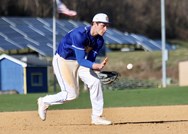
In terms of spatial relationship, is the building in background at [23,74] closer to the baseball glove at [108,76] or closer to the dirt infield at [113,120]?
the dirt infield at [113,120]

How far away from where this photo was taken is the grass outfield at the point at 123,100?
20.8m

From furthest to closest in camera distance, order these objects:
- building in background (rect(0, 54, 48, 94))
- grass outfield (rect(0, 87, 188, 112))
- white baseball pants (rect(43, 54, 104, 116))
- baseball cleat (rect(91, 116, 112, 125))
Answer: building in background (rect(0, 54, 48, 94)) < grass outfield (rect(0, 87, 188, 112)) < baseball cleat (rect(91, 116, 112, 125)) < white baseball pants (rect(43, 54, 104, 116))

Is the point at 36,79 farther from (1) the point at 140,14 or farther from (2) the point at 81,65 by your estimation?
(1) the point at 140,14

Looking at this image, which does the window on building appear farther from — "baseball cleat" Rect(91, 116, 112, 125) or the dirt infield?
"baseball cleat" Rect(91, 116, 112, 125)

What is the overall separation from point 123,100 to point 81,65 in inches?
394

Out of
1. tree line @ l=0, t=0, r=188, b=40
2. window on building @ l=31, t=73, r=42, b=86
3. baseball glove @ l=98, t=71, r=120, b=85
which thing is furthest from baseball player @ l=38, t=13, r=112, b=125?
tree line @ l=0, t=0, r=188, b=40

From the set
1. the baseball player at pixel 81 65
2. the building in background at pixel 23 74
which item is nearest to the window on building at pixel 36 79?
the building in background at pixel 23 74

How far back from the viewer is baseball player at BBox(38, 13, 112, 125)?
12820 millimetres

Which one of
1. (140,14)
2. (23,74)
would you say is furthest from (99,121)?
(140,14)

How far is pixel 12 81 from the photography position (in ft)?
105

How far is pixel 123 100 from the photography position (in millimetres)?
22656

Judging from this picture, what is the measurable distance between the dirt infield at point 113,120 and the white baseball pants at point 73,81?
0.48 meters

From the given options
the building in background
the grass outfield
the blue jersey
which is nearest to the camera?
the blue jersey

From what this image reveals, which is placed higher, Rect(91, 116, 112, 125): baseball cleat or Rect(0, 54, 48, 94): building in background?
Rect(0, 54, 48, 94): building in background
